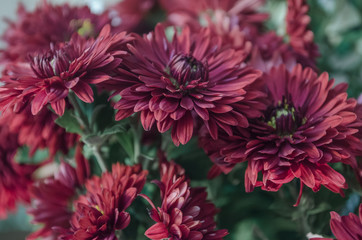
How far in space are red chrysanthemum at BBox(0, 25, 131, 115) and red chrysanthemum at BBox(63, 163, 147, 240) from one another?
8cm

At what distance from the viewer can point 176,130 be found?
0.30 meters

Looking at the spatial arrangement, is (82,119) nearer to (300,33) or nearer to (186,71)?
(186,71)

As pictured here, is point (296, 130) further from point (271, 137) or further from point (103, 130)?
point (103, 130)

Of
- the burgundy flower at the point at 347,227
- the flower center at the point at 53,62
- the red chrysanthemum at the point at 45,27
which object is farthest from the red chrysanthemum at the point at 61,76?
the burgundy flower at the point at 347,227

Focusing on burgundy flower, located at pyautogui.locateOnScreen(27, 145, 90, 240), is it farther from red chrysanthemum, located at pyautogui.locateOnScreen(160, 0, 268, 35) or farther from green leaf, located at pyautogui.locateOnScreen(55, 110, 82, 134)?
red chrysanthemum, located at pyautogui.locateOnScreen(160, 0, 268, 35)

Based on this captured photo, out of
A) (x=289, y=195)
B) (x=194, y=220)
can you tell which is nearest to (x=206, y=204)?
(x=194, y=220)

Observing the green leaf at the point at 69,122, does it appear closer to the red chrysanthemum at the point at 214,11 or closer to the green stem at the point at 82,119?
the green stem at the point at 82,119

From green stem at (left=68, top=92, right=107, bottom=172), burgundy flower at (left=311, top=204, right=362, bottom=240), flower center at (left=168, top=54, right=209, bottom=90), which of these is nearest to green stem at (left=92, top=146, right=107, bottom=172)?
green stem at (left=68, top=92, right=107, bottom=172)

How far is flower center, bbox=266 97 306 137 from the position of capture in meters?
0.36

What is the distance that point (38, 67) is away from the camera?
1.03 feet

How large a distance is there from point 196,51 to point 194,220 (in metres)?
0.16

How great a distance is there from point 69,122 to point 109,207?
3.7 inches

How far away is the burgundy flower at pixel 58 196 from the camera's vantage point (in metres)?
0.40

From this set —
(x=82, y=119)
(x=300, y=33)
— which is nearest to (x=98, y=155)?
(x=82, y=119)
